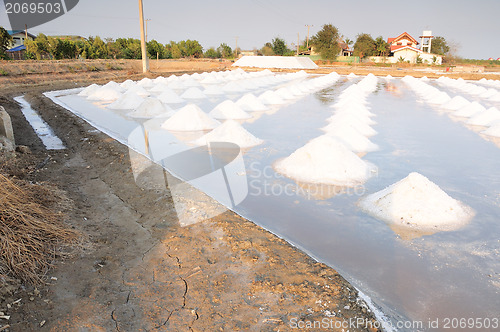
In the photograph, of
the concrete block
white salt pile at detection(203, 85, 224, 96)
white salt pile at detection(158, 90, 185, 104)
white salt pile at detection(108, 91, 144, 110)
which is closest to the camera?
the concrete block

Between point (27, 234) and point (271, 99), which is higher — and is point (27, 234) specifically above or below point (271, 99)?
below

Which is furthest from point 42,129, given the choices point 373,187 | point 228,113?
point 373,187

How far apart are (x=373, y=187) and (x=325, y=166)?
682 mm

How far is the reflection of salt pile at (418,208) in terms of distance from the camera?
3625mm

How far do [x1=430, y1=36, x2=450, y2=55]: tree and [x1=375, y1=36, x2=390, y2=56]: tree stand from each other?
9.12 meters

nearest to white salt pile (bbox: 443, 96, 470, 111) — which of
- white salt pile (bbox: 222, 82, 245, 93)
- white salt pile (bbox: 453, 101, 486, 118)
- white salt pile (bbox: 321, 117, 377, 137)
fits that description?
white salt pile (bbox: 453, 101, 486, 118)

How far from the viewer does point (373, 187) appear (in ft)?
14.9

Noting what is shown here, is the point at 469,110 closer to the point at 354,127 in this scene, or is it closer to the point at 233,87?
the point at 354,127

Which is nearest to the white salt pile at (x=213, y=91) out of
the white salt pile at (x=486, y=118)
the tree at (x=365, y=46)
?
the white salt pile at (x=486, y=118)

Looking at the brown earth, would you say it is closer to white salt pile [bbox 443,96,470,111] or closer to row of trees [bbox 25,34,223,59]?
white salt pile [bbox 443,96,470,111]

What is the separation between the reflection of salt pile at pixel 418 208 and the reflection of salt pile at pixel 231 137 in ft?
9.30

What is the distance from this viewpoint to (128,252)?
2855mm

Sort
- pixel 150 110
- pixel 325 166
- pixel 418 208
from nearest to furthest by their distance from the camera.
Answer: pixel 418 208
pixel 325 166
pixel 150 110

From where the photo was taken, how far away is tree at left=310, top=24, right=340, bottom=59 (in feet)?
121
